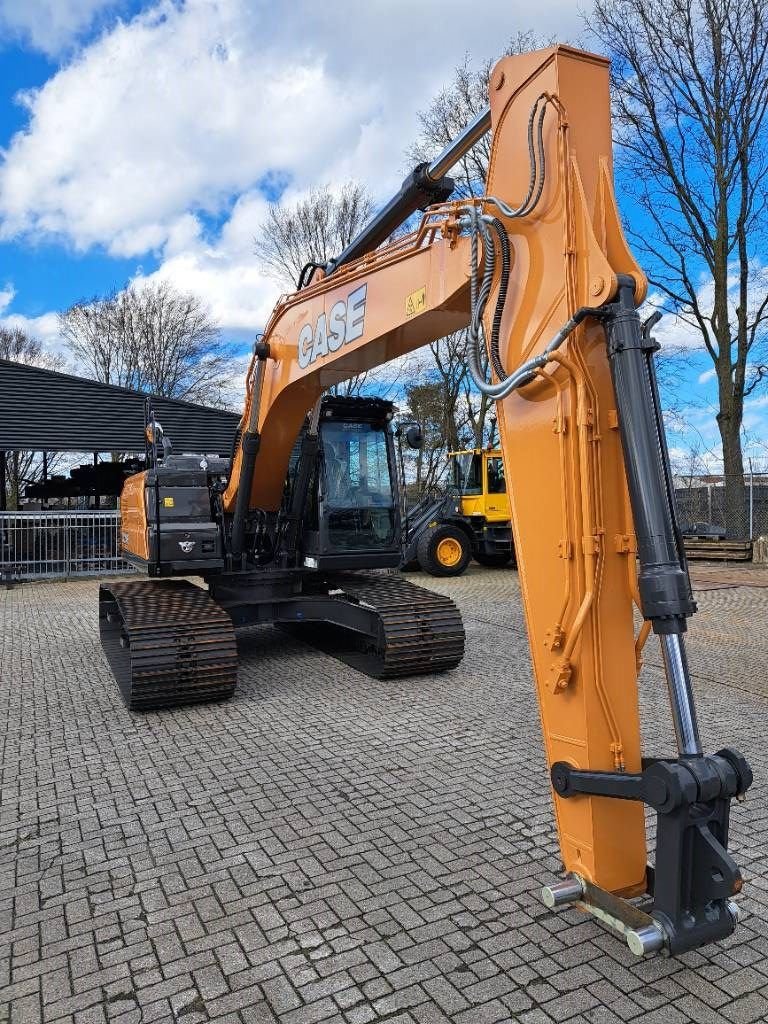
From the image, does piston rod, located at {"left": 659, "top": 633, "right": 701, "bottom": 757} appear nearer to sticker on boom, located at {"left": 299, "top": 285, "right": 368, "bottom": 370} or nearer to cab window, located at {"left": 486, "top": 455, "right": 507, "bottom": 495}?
sticker on boom, located at {"left": 299, "top": 285, "right": 368, "bottom": 370}

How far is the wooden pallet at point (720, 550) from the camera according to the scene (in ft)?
59.1

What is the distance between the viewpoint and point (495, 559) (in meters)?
16.9

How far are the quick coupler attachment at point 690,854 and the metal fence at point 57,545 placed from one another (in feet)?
49.5

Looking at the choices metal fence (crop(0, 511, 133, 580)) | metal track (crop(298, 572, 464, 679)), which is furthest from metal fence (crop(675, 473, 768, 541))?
metal track (crop(298, 572, 464, 679))

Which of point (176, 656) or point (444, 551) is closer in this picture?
point (176, 656)

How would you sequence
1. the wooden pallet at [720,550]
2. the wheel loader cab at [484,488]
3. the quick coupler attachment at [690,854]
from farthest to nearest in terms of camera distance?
the wooden pallet at [720,550]
the wheel loader cab at [484,488]
the quick coupler attachment at [690,854]

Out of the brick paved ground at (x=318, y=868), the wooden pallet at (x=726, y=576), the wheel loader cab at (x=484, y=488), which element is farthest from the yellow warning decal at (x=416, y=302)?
the wheel loader cab at (x=484, y=488)

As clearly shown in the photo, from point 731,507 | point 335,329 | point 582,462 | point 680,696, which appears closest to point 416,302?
point 335,329

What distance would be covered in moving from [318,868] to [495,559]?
13732mm

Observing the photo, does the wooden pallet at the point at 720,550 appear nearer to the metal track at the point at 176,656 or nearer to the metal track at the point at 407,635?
the metal track at the point at 407,635

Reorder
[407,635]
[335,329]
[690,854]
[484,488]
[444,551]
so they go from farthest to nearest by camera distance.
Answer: [484,488], [444,551], [407,635], [335,329], [690,854]

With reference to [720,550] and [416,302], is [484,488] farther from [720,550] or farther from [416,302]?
[416,302]

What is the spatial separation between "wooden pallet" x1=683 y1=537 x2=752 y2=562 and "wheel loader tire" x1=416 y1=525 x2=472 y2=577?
19.4 ft

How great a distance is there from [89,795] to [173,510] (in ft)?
10.0
